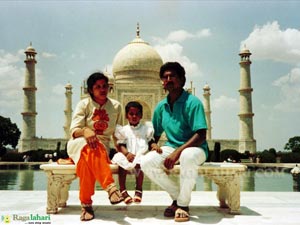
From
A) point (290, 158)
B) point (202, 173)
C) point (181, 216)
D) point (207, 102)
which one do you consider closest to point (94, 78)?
point (202, 173)

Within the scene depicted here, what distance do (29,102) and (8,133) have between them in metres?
4.70

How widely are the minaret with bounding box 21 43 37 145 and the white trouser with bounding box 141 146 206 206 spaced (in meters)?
22.7

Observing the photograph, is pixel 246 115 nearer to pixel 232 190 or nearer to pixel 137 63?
pixel 137 63

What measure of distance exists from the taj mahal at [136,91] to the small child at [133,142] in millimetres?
21767

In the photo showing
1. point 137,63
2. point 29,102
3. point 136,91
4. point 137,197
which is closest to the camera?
point 137,197

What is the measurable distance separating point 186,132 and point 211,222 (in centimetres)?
76

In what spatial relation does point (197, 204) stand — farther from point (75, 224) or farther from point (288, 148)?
point (288, 148)

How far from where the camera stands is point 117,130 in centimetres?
337

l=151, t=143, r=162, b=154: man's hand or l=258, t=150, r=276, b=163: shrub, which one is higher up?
l=151, t=143, r=162, b=154: man's hand

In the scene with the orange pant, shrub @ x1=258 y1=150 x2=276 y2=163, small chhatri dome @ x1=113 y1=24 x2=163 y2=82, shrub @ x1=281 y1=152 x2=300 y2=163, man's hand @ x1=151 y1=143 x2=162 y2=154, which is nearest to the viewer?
the orange pant

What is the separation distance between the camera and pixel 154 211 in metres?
3.33

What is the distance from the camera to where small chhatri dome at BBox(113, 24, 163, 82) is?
2714 cm

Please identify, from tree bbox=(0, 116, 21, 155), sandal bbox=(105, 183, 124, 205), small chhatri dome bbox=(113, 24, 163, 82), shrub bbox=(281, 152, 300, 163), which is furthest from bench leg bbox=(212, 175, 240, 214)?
tree bbox=(0, 116, 21, 155)

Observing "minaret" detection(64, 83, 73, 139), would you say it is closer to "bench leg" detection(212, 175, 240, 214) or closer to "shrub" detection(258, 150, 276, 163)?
"shrub" detection(258, 150, 276, 163)
